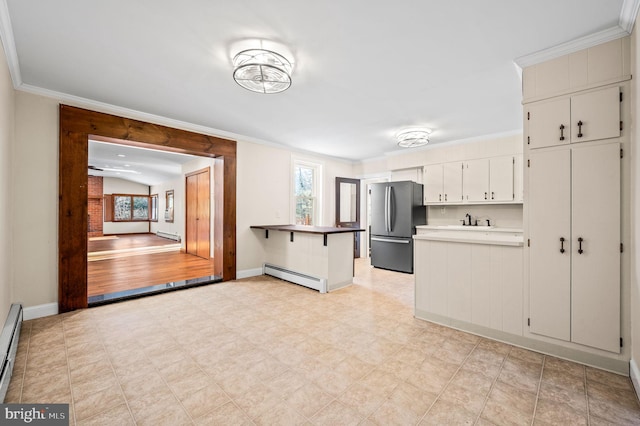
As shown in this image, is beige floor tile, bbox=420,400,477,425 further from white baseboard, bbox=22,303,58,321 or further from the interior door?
the interior door

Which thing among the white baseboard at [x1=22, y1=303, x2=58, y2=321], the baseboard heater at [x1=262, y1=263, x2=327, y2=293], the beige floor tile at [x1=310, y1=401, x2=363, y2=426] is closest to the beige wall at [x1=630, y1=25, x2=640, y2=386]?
the beige floor tile at [x1=310, y1=401, x2=363, y2=426]

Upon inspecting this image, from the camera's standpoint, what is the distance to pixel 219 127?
14.4 ft

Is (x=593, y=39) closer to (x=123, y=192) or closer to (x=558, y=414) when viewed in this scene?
(x=558, y=414)

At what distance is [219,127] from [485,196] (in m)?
4.65

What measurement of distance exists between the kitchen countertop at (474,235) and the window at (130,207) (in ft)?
42.5

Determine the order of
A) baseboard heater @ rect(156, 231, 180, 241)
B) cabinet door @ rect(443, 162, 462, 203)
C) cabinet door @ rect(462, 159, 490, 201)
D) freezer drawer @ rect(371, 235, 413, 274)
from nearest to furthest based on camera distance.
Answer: cabinet door @ rect(462, 159, 490, 201)
cabinet door @ rect(443, 162, 462, 203)
freezer drawer @ rect(371, 235, 413, 274)
baseboard heater @ rect(156, 231, 180, 241)

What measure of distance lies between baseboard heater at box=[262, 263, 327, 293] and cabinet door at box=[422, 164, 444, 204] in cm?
290

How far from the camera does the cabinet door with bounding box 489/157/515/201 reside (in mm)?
4648

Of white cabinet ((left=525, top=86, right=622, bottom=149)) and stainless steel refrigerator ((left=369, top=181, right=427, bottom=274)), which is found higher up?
white cabinet ((left=525, top=86, right=622, bottom=149))

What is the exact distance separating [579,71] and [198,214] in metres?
7.11

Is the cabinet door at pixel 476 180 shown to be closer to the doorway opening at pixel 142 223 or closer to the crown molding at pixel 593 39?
the crown molding at pixel 593 39

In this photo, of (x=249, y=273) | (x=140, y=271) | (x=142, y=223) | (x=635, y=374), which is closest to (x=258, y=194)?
(x=249, y=273)

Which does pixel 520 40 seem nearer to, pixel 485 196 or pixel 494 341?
pixel 494 341

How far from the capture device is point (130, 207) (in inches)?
509
